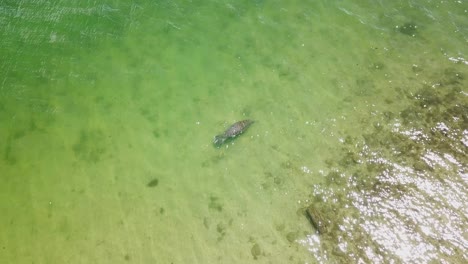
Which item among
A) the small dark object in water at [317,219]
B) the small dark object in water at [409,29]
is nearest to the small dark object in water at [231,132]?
the small dark object in water at [317,219]

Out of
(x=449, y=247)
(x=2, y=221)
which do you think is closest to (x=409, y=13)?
(x=449, y=247)

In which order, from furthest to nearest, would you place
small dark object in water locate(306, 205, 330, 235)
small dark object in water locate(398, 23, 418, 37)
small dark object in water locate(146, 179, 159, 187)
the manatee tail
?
1. small dark object in water locate(398, 23, 418, 37)
2. the manatee tail
3. small dark object in water locate(146, 179, 159, 187)
4. small dark object in water locate(306, 205, 330, 235)

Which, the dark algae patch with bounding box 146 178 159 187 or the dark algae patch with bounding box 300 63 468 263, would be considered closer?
the dark algae patch with bounding box 300 63 468 263

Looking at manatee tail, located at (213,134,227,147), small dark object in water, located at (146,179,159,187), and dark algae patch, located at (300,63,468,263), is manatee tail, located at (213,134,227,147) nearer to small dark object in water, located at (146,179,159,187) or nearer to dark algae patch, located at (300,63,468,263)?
small dark object in water, located at (146,179,159,187)

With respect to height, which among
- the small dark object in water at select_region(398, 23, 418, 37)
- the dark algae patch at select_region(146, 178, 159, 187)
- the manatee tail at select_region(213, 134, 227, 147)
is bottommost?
the dark algae patch at select_region(146, 178, 159, 187)

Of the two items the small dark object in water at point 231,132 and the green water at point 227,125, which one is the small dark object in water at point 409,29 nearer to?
the green water at point 227,125

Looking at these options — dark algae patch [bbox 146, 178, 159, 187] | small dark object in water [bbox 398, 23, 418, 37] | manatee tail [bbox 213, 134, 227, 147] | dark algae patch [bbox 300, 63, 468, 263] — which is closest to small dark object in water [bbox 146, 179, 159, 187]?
dark algae patch [bbox 146, 178, 159, 187]

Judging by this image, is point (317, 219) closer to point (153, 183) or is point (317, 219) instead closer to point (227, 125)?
point (227, 125)

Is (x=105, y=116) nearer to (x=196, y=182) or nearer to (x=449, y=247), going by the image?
(x=196, y=182)
